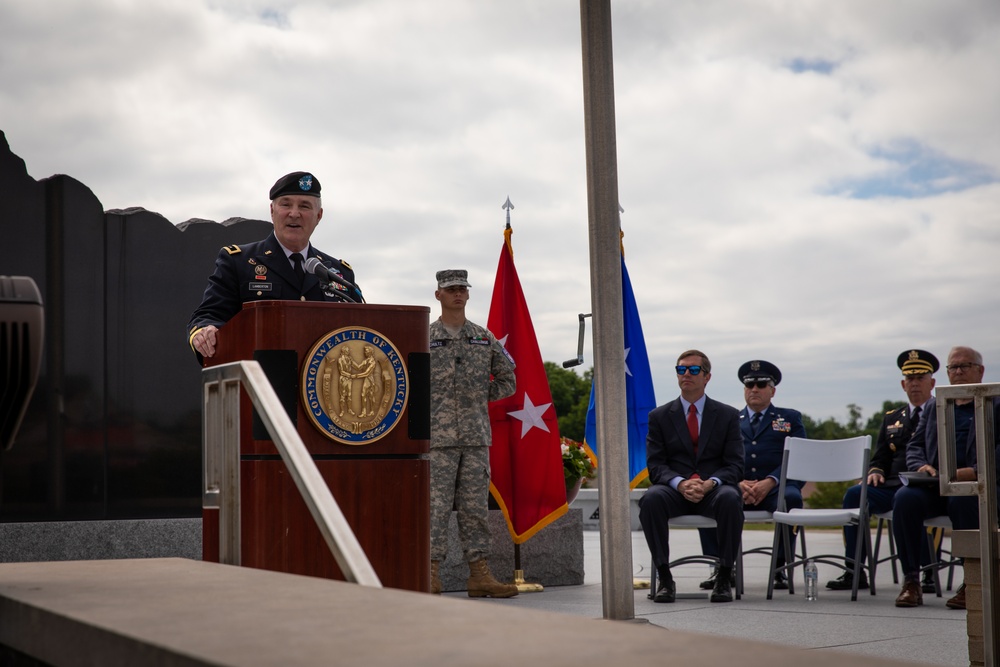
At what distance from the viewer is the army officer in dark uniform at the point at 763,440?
7809 millimetres

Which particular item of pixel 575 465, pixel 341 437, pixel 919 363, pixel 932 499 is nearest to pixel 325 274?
pixel 341 437

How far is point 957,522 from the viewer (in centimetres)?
655

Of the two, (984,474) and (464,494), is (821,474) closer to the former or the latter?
(464,494)

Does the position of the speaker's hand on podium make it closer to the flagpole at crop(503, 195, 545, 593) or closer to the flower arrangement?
the flagpole at crop(503, 195, 545, 593)

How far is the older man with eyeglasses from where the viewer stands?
6.48m

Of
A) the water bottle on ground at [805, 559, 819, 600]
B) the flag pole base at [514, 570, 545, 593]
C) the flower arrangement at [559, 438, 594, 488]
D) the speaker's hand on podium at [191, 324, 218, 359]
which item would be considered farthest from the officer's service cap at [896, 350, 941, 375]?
the speaker's hand on podium at [191, 324, 218, 359]

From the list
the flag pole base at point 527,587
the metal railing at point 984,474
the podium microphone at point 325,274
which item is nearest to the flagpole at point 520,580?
the flag pole base at point 527,587

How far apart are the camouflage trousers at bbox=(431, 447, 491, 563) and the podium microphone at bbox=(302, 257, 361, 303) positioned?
311 cm

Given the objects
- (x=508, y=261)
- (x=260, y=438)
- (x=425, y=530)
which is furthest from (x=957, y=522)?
(x=260, y=438)

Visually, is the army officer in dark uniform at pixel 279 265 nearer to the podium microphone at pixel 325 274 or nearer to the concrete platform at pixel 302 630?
the podium microphone at pixel 325 274

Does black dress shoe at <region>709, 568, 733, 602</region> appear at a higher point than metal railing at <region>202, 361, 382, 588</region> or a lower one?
lower

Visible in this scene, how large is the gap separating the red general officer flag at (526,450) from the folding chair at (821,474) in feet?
4.76

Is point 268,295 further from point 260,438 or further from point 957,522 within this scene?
point 957,522

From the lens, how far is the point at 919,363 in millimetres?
7676
